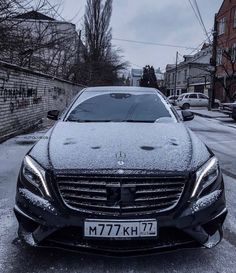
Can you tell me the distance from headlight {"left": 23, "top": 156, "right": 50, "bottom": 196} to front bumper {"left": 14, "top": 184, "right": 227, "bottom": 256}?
85mm

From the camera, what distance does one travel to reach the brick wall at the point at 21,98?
404 inches

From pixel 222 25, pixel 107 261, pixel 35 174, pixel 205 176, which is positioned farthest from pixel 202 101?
pixel 35 174

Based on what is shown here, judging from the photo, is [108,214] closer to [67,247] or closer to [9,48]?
[67,247]

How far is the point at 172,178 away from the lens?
3074 mm

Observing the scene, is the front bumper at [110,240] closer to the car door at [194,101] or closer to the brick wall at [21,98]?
the brick wall at [21,98]

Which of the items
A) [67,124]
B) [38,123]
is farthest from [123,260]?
[38,123]

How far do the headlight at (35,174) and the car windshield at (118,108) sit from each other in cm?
149

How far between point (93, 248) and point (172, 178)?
2.51ft

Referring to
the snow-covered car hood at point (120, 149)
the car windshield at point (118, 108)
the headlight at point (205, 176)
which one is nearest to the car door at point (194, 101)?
the car windshield at point (118, 108)

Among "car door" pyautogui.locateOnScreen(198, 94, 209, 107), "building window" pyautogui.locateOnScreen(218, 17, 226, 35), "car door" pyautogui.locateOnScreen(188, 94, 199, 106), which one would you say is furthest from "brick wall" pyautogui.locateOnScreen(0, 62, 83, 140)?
"building window" pyautogui.locateOnScreen(218, 17, 226, 35)

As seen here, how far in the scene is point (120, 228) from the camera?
294 centimetres

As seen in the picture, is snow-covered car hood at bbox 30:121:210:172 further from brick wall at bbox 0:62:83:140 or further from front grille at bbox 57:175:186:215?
brick wall at bbox 0:62:83:140

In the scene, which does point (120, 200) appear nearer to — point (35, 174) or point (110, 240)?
point (110, 240)

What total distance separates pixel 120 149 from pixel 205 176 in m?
0.72
